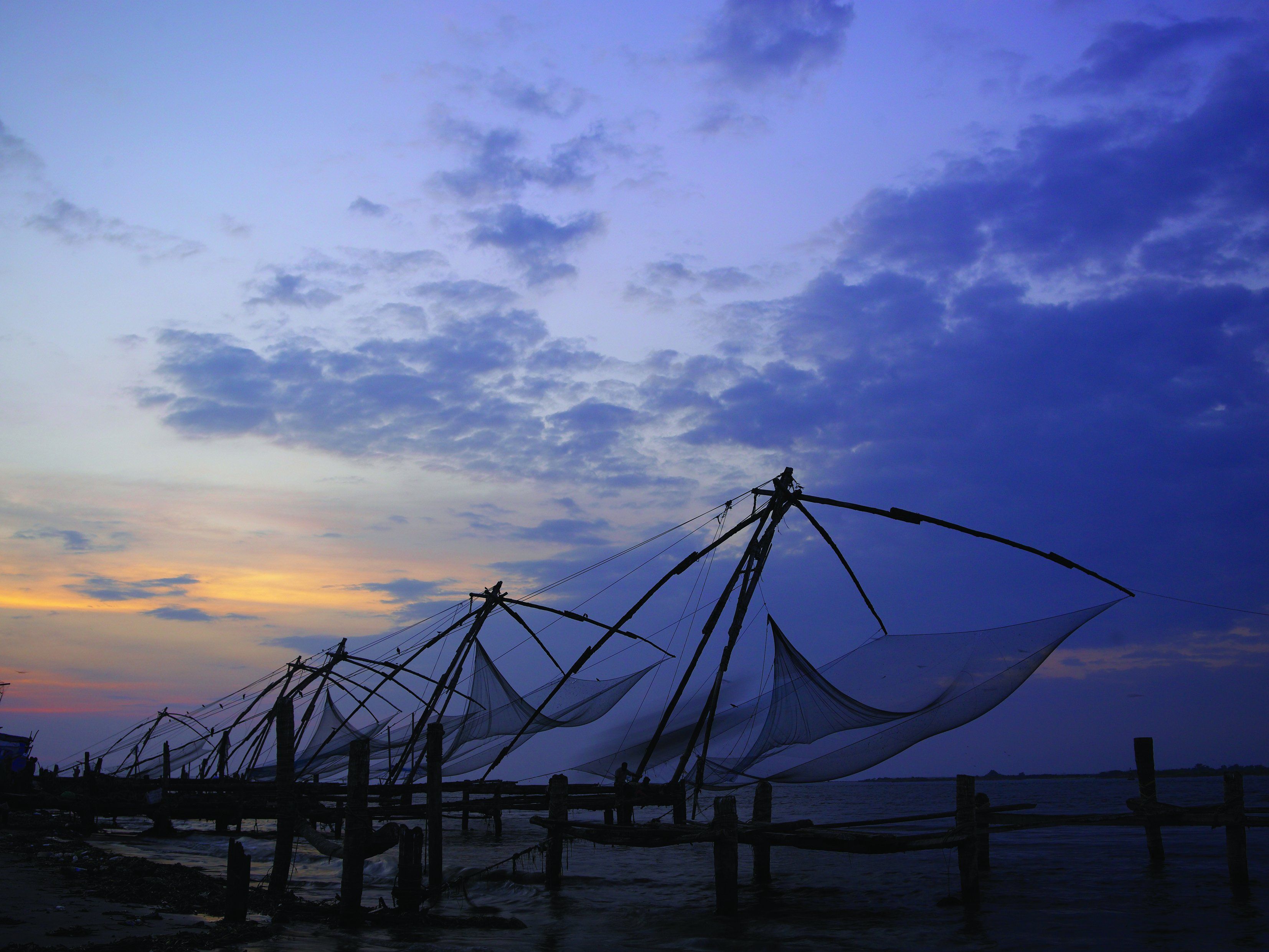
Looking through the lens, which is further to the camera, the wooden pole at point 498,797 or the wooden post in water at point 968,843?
the wooden pole at point 498,797

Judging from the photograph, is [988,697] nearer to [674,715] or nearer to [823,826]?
[823,826]

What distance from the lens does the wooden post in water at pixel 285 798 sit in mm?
10680

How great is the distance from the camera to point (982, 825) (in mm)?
10141

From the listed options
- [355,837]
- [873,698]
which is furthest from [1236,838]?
[355,837]

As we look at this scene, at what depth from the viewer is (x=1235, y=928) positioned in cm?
926

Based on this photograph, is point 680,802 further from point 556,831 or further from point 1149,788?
point 1149,788

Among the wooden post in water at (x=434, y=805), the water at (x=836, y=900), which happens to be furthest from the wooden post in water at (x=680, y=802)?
the wooden post in water at (x=434, y=805)

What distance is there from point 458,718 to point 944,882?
10404 millimetres

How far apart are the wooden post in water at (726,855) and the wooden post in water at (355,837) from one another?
387 cm

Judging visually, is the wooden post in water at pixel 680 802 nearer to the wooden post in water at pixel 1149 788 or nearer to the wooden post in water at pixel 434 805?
the wooden post in water at pixel 434 805

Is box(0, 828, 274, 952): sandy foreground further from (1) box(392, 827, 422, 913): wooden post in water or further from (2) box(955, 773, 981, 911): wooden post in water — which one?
(2) box(955, 773, 981, 911): wooden post in water

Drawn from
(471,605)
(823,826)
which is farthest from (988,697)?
(471,605)

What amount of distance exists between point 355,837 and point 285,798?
1759 millimetres

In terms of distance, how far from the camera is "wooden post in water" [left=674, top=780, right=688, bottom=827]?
13195 mm
